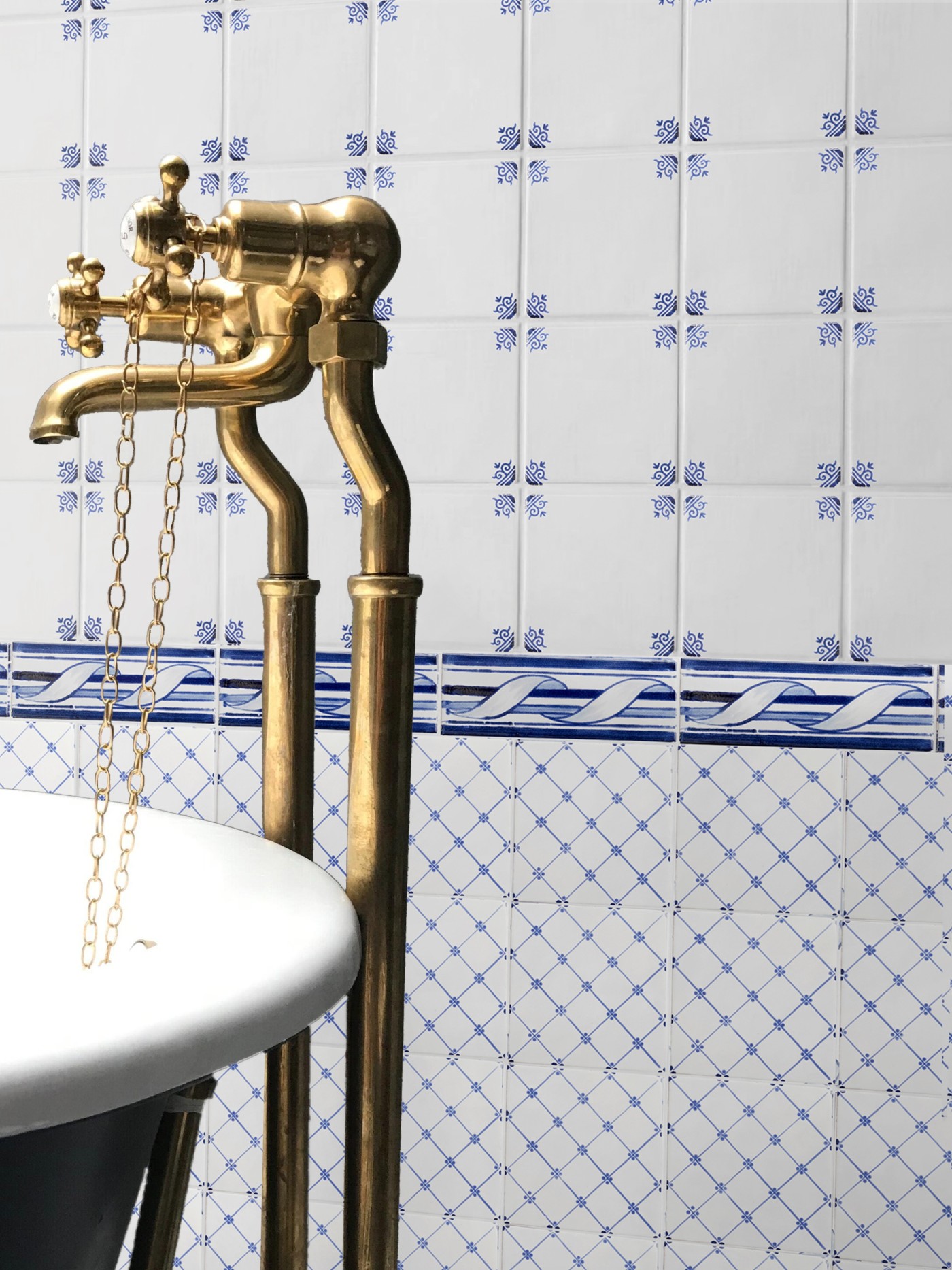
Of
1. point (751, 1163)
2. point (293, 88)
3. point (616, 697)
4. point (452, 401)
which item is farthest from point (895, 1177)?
point (293, 88)

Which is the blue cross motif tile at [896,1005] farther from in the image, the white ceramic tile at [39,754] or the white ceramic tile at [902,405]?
the white ceramic tile at [39,754]

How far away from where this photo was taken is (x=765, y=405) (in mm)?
1087

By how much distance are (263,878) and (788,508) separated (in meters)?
0.64

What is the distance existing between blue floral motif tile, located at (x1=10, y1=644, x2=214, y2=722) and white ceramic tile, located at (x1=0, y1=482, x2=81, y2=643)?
0.08ft

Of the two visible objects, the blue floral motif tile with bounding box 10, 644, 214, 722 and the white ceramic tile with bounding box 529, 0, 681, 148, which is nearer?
the white ceramic tile with bounding box 529, 0, 681, 148

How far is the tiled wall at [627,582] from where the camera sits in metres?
1.08

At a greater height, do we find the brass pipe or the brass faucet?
the brass faucet

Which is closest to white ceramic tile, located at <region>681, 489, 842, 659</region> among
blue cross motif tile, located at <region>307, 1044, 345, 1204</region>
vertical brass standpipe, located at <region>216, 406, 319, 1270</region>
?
vertical brass standpipe, located at <region>216, 406, 319, 1270</region>

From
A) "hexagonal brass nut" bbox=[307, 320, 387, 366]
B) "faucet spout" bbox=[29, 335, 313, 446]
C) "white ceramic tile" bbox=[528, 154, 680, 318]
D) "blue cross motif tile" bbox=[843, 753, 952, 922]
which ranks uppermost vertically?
"white ceramic tile" bbox=[528, 154, 680, 318]

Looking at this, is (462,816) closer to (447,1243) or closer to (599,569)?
(599,569)

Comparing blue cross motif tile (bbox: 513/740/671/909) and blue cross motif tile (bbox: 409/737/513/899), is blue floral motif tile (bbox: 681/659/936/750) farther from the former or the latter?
blue cross motif tile (bbox: 409/737/513/899)

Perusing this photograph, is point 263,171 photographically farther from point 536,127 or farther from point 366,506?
point 366,506

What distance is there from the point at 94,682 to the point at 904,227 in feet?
3.03

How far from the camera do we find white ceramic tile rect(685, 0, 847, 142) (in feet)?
3.50
